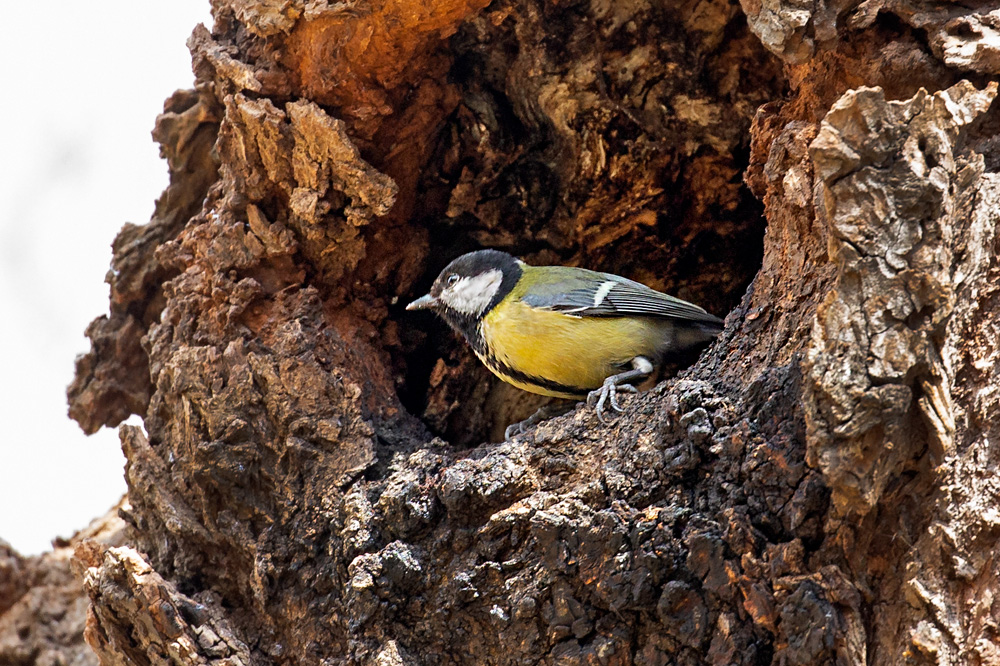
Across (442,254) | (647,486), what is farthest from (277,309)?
(647,486)

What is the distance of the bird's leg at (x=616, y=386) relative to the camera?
8.85ft

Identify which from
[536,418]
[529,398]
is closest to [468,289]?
[536,418]

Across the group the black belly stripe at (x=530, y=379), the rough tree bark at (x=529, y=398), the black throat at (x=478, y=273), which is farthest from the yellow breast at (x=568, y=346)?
the rough tree bark at (x=529, y=398)

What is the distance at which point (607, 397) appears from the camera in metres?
2.88

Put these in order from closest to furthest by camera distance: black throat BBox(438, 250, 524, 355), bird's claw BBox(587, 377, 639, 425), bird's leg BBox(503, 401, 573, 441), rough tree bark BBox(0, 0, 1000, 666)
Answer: rough tree bark BBox(0, 0, 1000, 666)
bird's claw BBox(587, 377, 639, 425)
bird's leg BBox(503, 401, 573, 441)
black throat BBox(438, 250, 524, 355)

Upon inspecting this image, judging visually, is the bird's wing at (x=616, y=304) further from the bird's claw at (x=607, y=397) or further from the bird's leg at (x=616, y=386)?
the bird's claw at (x=607, y=397)

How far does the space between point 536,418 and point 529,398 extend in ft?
1.76

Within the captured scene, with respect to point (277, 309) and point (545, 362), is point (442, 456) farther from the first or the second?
point (277, 309)

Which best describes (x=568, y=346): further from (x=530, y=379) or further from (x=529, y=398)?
(x=529, y=398)

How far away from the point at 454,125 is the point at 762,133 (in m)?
1.38

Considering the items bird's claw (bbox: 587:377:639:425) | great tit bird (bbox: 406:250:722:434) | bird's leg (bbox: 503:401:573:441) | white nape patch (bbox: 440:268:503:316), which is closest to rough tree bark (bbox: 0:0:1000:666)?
bird's claw (bbox: 587:377:639:425)

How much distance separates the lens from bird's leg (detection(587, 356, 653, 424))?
270 centimetres

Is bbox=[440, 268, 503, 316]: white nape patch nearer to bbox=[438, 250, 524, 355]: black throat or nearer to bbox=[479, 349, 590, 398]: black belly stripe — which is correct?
bbox=[438, 250, 524, 355]: black throat

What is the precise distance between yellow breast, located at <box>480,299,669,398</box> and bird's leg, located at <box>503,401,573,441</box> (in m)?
0.14
